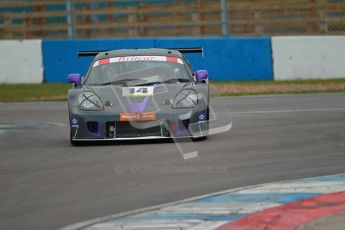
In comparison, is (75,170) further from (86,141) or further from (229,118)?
(229,118)

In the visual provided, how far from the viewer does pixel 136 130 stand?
1039cm

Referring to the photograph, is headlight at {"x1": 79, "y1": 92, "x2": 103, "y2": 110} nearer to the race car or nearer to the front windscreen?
the race car

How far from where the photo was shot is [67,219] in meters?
6.37

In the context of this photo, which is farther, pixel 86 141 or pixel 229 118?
pixel 229 118

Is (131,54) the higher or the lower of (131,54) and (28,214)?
the higher

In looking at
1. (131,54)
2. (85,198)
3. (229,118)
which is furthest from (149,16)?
(85,198)

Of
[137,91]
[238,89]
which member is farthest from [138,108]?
[238,89]

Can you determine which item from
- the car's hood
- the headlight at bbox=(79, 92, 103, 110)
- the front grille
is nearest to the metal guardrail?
the car's hood

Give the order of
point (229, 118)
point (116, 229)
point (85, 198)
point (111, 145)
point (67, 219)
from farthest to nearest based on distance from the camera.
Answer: point (229, 118), point (111, 145), point (85, 198), point (67, 219), point (116, 229)

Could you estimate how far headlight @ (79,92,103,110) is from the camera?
34.7 ft

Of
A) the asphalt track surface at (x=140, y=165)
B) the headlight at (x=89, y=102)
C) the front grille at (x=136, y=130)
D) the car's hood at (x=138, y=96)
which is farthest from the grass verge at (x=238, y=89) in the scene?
the front grille at (x=136, y=130)

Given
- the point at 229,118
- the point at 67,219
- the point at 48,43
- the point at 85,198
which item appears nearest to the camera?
the point at 67,219

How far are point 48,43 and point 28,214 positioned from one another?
49.3 feet

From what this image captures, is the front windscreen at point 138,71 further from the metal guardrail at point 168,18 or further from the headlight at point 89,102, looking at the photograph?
the metal guardrail at point 168,18
